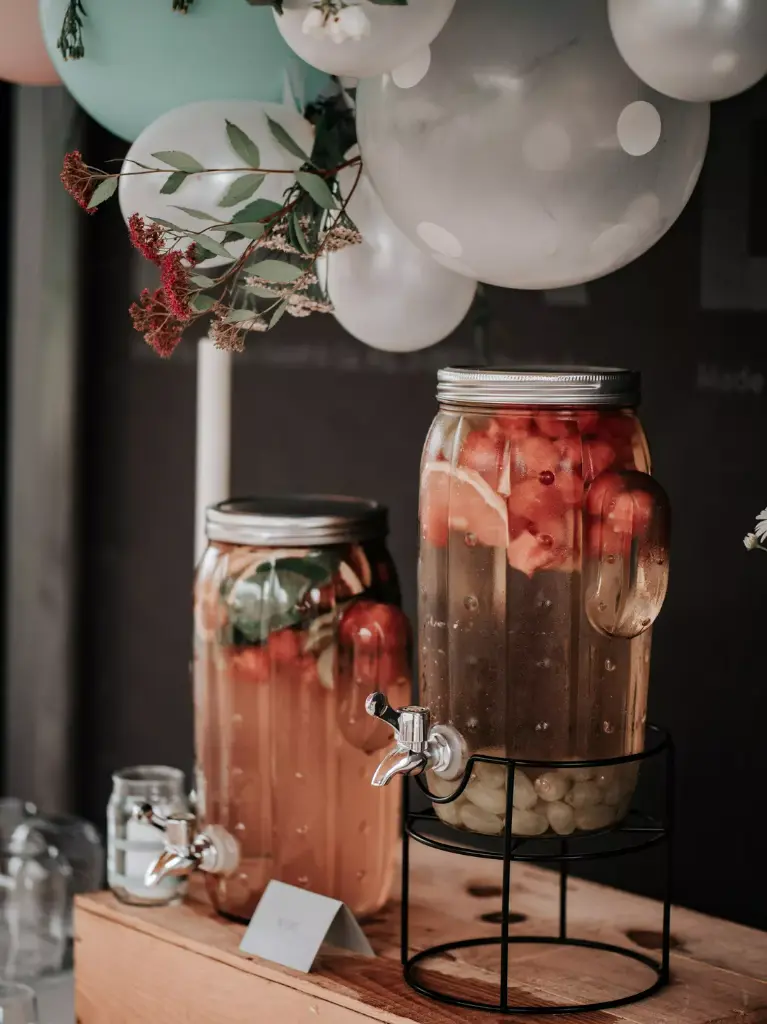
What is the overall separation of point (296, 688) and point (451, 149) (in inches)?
17.7

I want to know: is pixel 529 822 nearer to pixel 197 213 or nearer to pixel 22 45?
pixel 197 213

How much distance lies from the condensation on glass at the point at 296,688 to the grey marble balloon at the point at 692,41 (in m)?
0.45

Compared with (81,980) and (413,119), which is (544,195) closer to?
(413,119)

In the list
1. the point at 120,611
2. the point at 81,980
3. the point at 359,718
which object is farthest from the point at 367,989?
the point at 120,611

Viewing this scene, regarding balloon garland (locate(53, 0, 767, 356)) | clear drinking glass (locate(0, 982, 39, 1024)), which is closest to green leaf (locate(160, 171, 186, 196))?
balloon garland (locate(53, 0, 767, 356))

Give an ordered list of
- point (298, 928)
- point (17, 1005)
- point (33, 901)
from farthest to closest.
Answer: point (33, 901)
point (17, 1005)
point (298, 928)

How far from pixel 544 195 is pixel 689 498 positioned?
0.47 meters

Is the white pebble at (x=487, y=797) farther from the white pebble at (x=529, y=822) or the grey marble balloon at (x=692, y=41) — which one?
the grey marble balloon at (x=692, y=41)

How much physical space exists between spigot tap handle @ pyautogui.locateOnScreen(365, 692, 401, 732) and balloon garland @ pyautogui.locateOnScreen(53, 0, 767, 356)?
10.7 inches

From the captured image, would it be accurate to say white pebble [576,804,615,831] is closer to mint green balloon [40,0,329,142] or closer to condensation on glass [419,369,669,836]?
condensation on glass [419,369,669,836]

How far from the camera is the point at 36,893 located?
157 centimetres

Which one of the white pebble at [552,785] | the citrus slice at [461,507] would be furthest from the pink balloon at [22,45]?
the white pebble at [552,785]

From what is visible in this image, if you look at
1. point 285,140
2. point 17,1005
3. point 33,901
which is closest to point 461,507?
point 285,140

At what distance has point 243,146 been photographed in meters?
1.02
